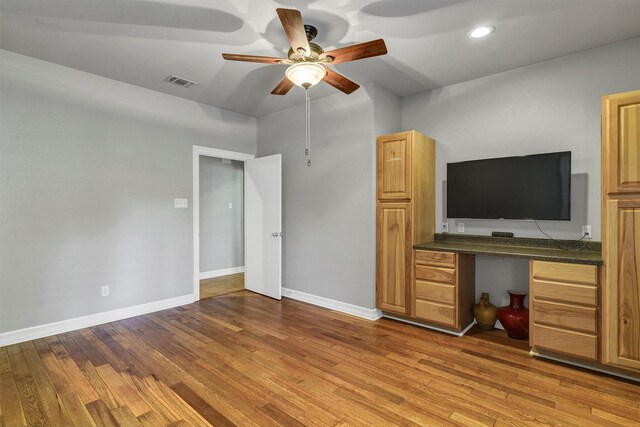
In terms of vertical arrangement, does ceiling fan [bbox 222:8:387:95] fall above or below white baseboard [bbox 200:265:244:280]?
above

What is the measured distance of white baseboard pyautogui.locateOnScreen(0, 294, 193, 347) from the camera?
294 cm

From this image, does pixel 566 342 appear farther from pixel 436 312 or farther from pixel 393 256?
pixel 393 256

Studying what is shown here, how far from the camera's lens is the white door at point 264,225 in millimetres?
4398

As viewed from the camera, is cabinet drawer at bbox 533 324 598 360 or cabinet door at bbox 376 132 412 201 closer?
cabinet drawer at bbox 533 324 598 360

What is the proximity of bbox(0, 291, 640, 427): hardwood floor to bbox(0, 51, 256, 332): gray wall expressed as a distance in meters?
0.50

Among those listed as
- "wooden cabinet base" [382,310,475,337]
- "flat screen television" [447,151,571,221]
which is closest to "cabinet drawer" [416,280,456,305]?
"wooden cabinet base" [382,310,475,337]

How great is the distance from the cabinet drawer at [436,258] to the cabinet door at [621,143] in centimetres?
131

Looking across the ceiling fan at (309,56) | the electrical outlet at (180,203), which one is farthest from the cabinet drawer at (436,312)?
the electrical outlet at (180,203)

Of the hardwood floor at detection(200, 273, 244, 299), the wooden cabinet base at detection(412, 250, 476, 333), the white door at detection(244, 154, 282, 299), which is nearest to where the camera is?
the wooden cabinet base at detection(412, 250, 476, 333)

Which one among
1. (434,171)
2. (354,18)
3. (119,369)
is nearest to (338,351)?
(119,369)

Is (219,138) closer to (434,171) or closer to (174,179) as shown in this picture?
(174,179)

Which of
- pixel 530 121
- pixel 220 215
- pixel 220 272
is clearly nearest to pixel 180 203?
pixel 220 215

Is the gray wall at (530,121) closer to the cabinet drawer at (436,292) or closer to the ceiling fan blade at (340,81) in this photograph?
the cabinet drawer at (436,292)

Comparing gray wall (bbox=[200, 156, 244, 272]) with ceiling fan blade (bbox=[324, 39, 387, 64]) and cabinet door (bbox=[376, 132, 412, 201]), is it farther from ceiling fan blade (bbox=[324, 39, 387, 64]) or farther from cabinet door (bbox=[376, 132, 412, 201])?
ceiling fan blade (bbox=[324, 39, 387, 64])
